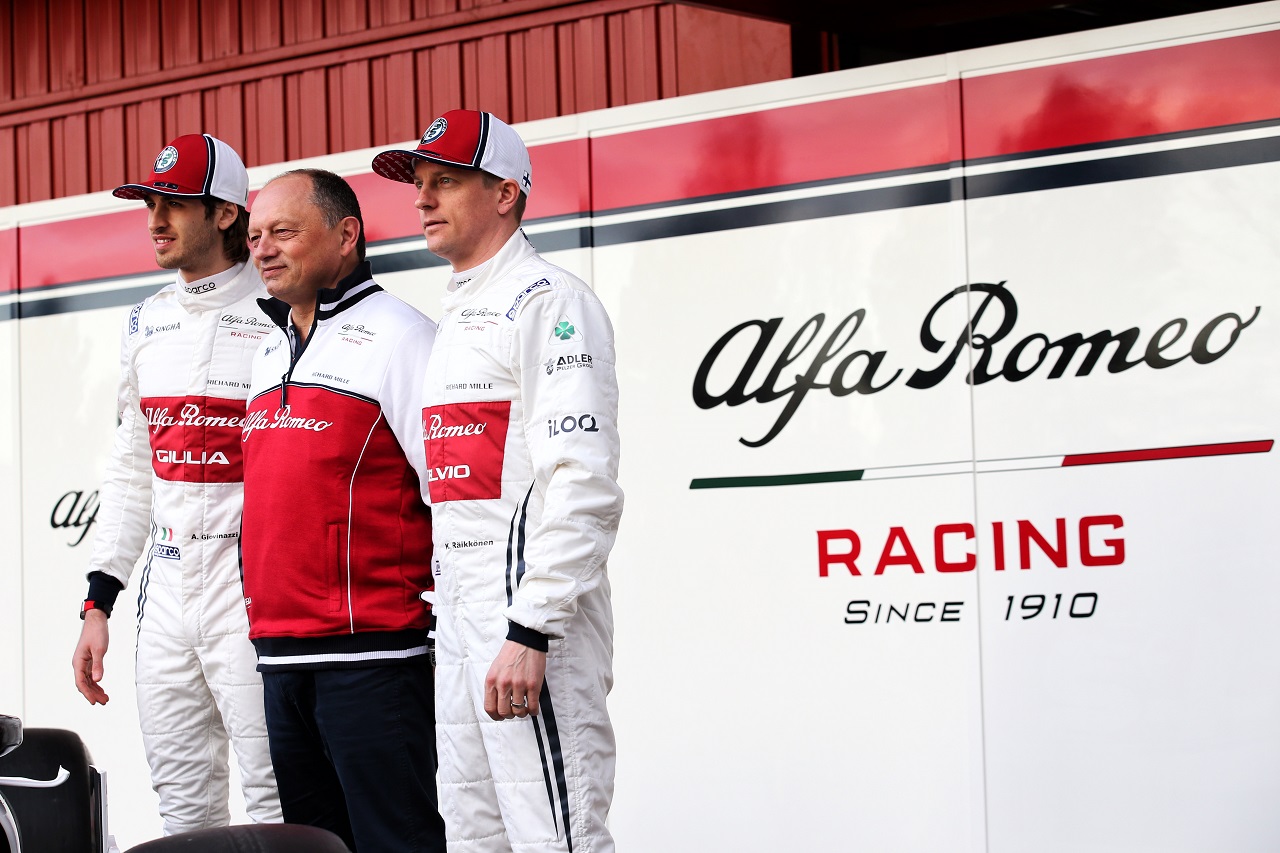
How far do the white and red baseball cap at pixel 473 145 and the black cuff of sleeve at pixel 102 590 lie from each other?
4.16 feet

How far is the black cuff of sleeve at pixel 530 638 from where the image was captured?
2307 mm

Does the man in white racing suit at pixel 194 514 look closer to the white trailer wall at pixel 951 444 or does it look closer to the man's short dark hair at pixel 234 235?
the man's short dark hair at pixel 234 235

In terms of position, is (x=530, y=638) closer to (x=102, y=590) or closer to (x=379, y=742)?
(x=379, y=742)

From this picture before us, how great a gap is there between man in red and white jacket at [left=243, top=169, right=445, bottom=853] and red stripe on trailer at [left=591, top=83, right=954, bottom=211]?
109cm

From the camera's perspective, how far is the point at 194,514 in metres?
3.06

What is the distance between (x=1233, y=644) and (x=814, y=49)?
8.02ft

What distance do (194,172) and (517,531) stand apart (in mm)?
1259

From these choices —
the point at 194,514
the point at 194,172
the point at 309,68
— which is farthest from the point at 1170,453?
→ the point at 309,68

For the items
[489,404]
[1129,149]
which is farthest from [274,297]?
[1129,149]

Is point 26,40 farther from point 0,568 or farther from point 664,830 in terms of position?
point 664,830

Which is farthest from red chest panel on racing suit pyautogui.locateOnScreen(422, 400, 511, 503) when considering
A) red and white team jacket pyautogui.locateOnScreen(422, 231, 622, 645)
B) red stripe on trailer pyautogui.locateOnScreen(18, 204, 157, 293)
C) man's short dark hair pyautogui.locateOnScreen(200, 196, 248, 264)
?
red stripe on trailer pyautogui.locateOnScreen(18, 204, 157, 293)

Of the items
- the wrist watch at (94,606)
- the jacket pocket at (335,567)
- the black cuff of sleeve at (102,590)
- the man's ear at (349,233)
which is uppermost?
the man's ear at (349,233)

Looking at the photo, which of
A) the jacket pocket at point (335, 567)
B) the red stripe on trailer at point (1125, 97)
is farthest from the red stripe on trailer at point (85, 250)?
the red stripe on trailer at point (1125, 97)

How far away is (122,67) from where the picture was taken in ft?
20.1
